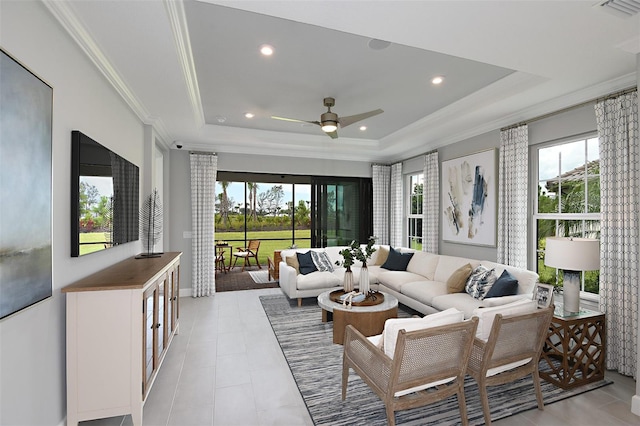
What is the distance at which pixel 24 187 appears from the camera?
1.57 metres

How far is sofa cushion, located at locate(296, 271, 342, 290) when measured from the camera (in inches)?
195

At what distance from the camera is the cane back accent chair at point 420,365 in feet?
6.11

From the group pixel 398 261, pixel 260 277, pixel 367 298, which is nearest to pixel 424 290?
pixel 367 298

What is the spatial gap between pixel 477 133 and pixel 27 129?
195 inches

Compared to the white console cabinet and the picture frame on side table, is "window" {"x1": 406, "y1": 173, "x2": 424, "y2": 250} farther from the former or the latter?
the white console cabinet

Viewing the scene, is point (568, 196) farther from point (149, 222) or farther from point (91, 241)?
point (149, 222)

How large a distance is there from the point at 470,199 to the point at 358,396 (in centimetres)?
341

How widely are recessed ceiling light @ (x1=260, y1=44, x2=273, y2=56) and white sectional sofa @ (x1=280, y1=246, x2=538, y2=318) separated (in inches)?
128

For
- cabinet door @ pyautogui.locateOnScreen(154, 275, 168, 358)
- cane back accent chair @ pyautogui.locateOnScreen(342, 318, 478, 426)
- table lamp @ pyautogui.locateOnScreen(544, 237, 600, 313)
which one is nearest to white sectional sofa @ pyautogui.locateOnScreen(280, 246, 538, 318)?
table lamp @ pyautogui.locateOnScreen(544, 237, 600, 313)

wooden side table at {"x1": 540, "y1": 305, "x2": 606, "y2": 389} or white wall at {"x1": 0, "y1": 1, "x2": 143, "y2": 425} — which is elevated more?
white wall at {"x1": 0, "y1": 1, "x2": 143, "y2": 425}

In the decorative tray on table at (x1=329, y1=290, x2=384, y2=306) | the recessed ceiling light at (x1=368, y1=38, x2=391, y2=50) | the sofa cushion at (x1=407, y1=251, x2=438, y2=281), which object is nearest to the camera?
the recessed ceiling light at (x1=368, y1=38, x2=391, y2=50)

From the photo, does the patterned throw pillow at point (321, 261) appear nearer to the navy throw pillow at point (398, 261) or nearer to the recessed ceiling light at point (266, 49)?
the navy throw pillow at point (398, 261)

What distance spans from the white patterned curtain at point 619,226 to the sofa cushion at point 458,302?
1115 mm

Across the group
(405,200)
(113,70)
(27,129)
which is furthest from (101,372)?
(405,200)
